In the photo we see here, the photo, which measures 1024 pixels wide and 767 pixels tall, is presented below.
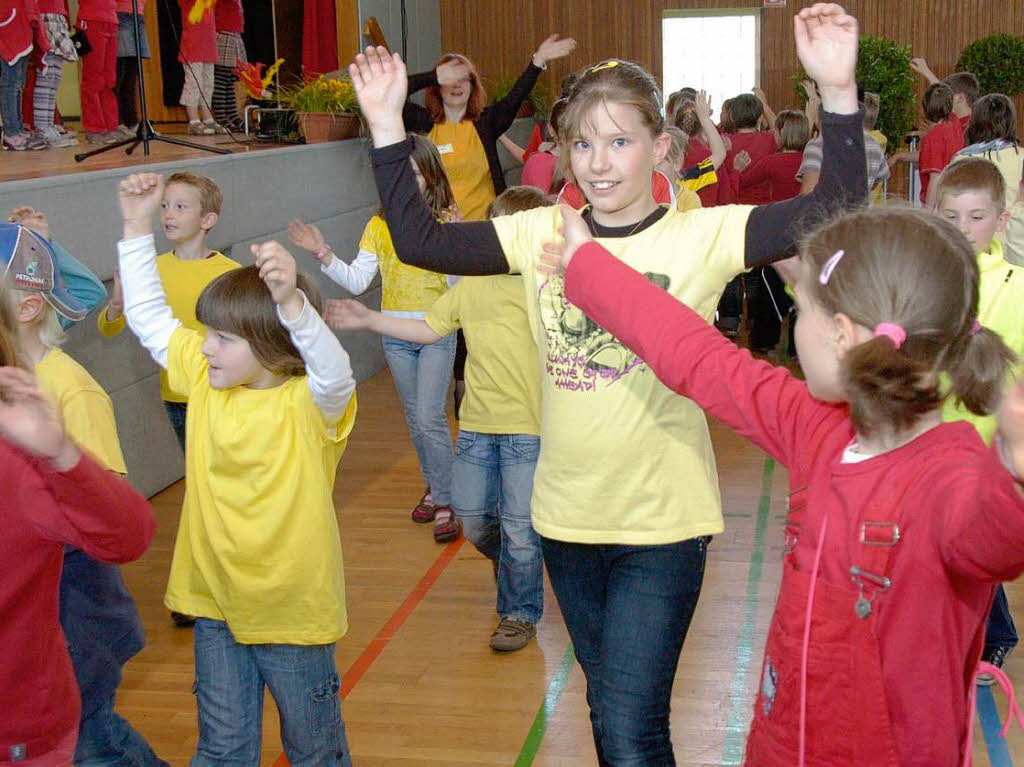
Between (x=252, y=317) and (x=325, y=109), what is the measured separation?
18.0ft

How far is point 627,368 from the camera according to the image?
7.30ft

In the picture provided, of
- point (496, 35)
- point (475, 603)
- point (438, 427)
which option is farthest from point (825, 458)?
point (496, 35)

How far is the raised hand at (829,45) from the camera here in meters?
1.88

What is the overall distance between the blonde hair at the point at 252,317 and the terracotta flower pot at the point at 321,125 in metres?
5.24

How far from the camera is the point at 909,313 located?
148cm

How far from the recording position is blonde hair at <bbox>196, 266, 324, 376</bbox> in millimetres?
2430

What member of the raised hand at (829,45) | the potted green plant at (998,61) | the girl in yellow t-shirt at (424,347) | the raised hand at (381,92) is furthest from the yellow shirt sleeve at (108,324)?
the potted green plant at (998,61)

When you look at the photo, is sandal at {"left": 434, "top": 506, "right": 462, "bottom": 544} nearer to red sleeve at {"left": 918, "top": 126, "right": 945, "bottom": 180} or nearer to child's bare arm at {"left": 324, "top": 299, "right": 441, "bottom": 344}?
child's bare arm at {"left": 324, "top": 299, "right": 441, "bottom": 344}

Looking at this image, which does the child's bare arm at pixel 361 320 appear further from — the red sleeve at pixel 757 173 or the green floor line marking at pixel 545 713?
the red sleeve at pixel 757 173

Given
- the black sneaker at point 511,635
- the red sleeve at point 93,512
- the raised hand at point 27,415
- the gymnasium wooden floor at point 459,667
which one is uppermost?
the raised hand at point 27,415

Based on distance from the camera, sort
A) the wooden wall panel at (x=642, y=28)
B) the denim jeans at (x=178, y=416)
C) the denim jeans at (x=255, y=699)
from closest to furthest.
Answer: the denim jeans at (x=255, y=699), the denim jeans at (x=178, y=416), the wooden wall panel at (x=642, y=28)

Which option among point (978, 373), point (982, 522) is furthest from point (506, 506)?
point (982, 522)

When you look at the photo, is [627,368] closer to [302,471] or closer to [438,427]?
[302,471]

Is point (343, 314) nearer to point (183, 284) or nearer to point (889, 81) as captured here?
point (183, 284)
